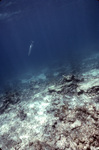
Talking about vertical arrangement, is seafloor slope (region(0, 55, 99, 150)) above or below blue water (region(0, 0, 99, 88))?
below

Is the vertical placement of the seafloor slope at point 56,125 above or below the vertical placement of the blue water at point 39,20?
A: below

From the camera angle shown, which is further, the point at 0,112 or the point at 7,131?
the point at 0,112

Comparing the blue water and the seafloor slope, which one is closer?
the seafloor slope

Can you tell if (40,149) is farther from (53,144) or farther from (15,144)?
(15,144)

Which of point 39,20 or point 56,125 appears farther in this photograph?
point 39,20

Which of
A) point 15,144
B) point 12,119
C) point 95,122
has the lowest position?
point 15,144

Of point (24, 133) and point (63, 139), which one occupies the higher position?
point (24, 133)

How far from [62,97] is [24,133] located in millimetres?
3804

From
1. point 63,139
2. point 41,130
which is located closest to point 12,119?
point 41,130

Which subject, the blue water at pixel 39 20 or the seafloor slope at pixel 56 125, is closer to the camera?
the seafloor slope at pixel 56 125

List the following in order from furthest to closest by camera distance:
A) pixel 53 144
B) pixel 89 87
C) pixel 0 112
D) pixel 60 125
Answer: pixel 0 112
pixel 89 87
pixel 60 125
pixel 53 144

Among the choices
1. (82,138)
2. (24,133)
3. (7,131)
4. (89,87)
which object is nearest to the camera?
(82,138)

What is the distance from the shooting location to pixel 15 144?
5438 mm

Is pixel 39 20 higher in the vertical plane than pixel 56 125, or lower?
higher
